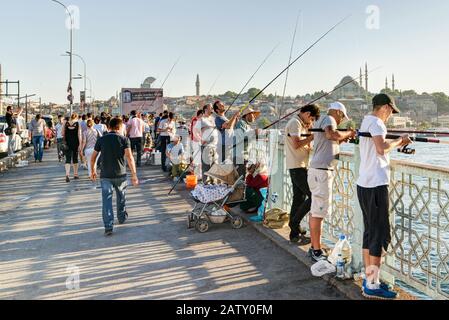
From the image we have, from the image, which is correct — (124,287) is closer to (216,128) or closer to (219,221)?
(219,221)

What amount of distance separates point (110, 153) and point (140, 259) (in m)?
2.11

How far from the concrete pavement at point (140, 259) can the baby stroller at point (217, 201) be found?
0.15 m

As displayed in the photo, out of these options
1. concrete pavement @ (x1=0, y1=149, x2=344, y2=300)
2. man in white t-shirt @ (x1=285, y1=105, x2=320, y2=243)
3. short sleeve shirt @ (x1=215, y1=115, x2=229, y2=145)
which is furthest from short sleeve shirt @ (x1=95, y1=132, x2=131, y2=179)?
man in white t-shirt @ (x1=285, y1=105, x2=320, y2=243)

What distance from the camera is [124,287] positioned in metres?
4.68

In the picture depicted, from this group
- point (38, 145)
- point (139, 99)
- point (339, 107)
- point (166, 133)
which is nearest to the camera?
point (339, 107)

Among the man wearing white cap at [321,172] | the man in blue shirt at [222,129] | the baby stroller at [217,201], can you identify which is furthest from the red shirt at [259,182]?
the man wearing white cap at [321,172]

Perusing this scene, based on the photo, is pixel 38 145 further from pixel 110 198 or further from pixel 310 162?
pixel 310 162

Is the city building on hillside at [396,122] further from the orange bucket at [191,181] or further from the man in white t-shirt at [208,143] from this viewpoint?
the orange bucket at [191,181]

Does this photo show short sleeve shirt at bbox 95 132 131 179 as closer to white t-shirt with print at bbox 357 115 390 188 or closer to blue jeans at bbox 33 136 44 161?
white t-shirt with print at bbox 357 115 390 188

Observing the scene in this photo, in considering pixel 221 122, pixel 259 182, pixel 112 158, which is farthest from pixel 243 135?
pixel 112 158

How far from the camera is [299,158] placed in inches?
225

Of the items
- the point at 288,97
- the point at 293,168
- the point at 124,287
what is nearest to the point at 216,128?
the point at 288,97

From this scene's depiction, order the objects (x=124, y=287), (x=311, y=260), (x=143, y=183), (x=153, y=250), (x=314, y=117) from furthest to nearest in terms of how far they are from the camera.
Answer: (x=143, y=183), (x=153, y=250), (x=314, y=117), (x=311, y=260), (x=124, y=287)
